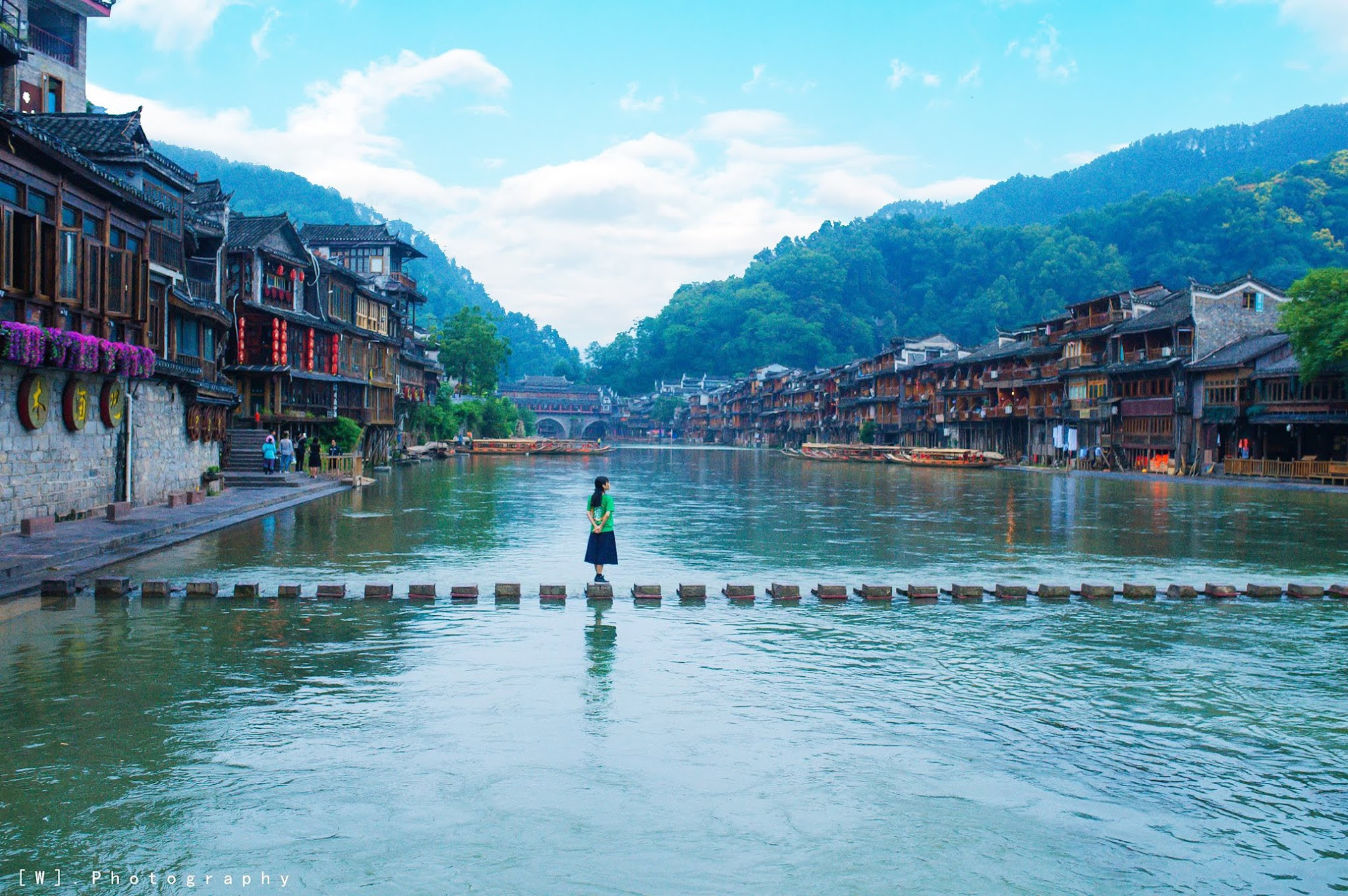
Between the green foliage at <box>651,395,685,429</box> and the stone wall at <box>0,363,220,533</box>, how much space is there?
158 meters

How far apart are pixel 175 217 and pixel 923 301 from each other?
170 meters

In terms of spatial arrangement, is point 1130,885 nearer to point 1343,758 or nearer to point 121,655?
point 1343,758

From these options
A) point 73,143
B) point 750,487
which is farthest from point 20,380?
point 750,487

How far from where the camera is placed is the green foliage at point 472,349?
97.8 m

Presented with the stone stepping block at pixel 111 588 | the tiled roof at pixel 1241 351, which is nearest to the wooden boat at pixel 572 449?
the tiled roof at pixel 1241 351

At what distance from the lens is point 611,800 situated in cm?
753

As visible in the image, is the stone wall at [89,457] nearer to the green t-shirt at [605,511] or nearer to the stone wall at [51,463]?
the stone wall at [51,463]

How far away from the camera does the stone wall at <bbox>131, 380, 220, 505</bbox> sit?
1097 inches

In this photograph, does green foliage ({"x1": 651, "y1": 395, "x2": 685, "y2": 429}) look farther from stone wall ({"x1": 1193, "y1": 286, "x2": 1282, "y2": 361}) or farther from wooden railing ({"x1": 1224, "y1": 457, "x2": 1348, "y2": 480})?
wooden railing ({"x1": 1224, "y1": 457, "x2": 1348, "y2": 480})

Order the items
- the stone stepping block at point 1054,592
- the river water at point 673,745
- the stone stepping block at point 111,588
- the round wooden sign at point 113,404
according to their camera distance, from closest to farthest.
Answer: the river water at point 673,745 → the stone stepping block at point 111,588 → the stone stepping block at point 1054,592 → the round wooden sign at point 113,404

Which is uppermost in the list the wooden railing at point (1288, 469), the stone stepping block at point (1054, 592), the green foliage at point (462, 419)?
the green foliage at point (462, 419)

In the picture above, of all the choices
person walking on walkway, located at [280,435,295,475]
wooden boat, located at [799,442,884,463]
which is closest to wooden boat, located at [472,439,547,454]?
wooden boat, located at [799,442,884,463]

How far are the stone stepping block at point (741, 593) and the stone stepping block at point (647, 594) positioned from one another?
1.05 meters

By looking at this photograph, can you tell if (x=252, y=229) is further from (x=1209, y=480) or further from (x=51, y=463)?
(x=1209, y=480)
